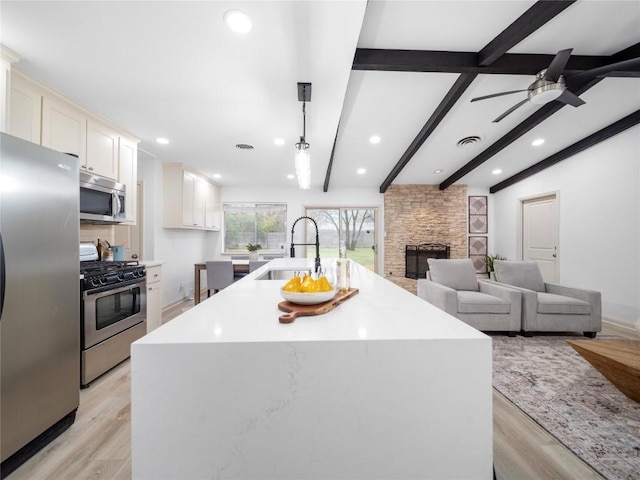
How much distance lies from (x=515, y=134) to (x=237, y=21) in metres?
4.20

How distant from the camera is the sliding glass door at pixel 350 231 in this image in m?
6.30

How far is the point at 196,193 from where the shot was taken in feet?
15.8

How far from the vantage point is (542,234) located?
16.5ft

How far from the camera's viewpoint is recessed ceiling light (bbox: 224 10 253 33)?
1541 millimetres

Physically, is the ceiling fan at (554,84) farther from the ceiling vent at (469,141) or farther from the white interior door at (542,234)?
the white interior door at (542,234)

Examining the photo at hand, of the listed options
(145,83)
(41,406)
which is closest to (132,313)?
(41,406)


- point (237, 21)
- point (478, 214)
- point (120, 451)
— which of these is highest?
point (237, 21)

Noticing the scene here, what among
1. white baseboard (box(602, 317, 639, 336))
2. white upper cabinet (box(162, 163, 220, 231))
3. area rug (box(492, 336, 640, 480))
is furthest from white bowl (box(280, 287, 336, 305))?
white baseboard (box(602, 317, 639, 336))

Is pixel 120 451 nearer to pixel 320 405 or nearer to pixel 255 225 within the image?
pixel 320 405

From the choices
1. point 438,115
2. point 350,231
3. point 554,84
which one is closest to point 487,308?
point 554,84

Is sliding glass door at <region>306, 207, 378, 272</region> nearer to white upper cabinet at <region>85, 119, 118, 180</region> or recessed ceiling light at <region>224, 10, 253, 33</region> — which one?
white upper cabinet at <region>85, 119, 118, 180</region>

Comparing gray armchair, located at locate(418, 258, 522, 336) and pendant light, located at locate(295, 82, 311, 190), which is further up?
pendant light, located at locate(295, 82, 311, 190)

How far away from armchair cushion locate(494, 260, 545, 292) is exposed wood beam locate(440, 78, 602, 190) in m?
1.95

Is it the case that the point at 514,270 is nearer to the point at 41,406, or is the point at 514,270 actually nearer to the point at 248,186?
the point at 41,406
